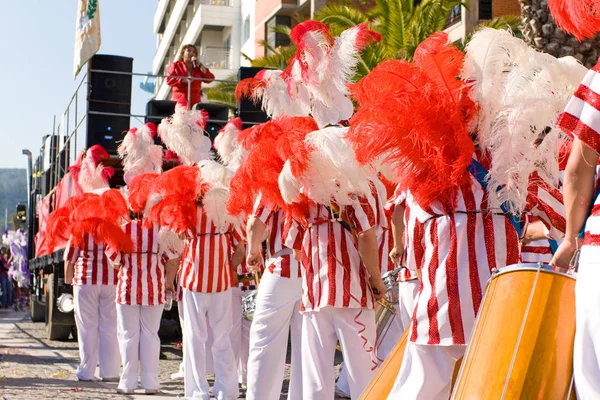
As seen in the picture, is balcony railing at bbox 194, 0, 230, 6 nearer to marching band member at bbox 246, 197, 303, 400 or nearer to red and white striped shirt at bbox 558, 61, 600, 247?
marching band member at bbox 246, 197, 303, 400

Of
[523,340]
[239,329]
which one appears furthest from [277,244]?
[523,340]

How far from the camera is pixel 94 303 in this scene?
10586 mm

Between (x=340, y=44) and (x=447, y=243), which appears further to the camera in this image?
(x=340, y=44)

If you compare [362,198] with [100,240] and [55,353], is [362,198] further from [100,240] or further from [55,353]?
[55,353]

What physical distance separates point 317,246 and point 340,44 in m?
1.26

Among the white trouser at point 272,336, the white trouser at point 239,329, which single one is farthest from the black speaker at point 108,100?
the white trouser at point 272,336

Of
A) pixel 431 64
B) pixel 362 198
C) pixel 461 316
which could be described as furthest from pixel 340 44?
pixel 461 316

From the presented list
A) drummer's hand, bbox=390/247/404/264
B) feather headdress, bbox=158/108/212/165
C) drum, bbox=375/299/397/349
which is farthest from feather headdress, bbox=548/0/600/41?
feather headdress, bbox=158/108/212/165

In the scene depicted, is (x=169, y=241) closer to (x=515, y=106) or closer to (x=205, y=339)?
(x=205, y=339)

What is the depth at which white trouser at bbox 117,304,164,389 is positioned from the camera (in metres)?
9.11

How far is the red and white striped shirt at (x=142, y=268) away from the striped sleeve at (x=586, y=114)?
6.50m

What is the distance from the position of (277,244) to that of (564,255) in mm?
3530

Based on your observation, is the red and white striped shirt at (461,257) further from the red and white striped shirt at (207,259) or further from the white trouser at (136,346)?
the white trouser at (136,346)

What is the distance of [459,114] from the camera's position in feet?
14.3
